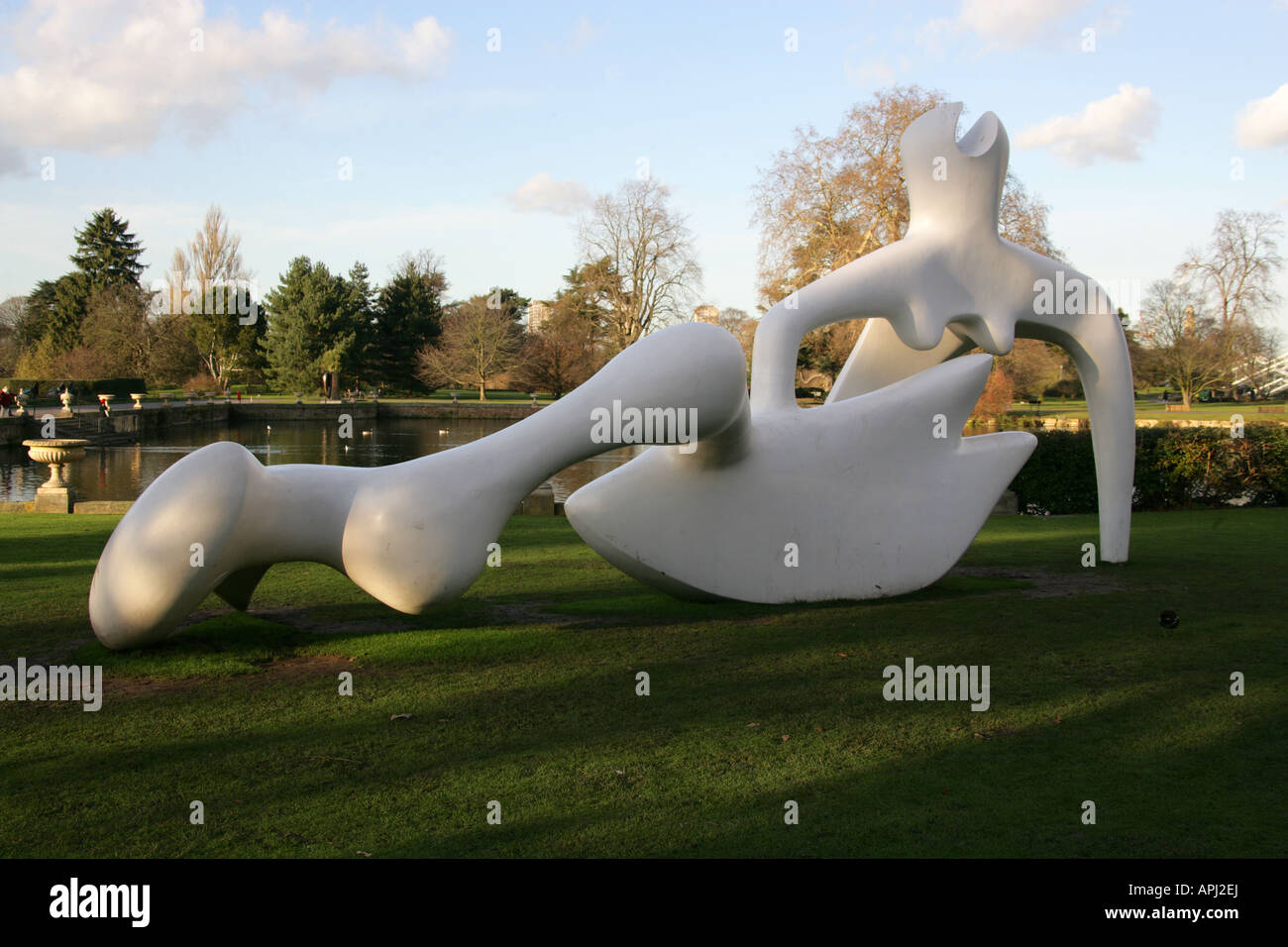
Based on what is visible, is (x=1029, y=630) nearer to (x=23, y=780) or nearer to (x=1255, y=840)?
(x=1255, y=840)

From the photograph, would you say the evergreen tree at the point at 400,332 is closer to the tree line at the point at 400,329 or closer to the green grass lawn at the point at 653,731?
the tree line at the point at 400,329

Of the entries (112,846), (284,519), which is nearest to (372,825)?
(112,846)

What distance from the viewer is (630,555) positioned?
7824 mm

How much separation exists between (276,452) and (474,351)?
24720 mm

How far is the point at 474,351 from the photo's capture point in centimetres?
5706

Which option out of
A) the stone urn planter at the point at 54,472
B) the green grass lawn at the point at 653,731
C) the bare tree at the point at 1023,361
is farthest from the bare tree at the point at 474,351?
the green grass lawn at the point at 653,731

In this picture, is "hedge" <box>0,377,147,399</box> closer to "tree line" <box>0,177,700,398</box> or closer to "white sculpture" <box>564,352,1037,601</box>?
"tree line" <box>0,177,700,398</box>

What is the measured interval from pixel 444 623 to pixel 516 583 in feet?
6.22

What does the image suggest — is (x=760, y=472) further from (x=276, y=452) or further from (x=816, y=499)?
(x=276, y=452)

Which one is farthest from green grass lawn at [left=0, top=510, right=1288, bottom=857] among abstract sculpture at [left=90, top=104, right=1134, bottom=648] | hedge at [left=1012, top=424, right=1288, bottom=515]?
hedge at [left=1012, top=424, right=1288, bottom=515]

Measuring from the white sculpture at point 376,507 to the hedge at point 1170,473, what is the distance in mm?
10972

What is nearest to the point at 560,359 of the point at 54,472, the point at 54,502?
the point at 54,472

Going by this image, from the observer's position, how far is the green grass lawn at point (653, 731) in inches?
162

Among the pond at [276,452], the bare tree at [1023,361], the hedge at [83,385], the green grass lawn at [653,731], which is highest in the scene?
the hedge at [83,385]
